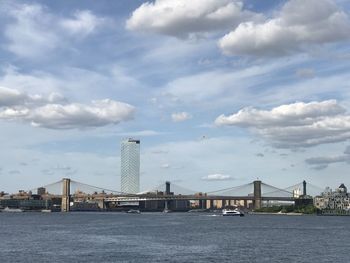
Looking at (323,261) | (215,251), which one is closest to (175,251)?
(215,251)

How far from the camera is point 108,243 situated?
79.0 meters

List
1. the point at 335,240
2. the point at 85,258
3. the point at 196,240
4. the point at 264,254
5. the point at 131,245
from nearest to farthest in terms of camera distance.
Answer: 1. the point at 85,258
2. the point at 264,254
3. the point at 131,245
4. the point at 196,240
5. the point at 335,240

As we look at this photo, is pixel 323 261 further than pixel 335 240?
No

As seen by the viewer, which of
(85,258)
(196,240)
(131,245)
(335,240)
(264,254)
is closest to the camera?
(85,258)

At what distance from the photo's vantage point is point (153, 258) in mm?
61812

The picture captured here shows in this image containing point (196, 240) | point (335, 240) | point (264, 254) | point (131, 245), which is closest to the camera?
point (264, 254)

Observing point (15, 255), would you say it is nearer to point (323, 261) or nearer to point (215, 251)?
point (215, 251)

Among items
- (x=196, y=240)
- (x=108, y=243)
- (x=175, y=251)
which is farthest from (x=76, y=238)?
(x=175, y=251)

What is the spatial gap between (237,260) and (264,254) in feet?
21.9

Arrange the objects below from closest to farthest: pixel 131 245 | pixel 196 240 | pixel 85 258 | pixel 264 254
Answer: pixel 85 258
pixel 264 254
pixel 131 245
pixel 196 240

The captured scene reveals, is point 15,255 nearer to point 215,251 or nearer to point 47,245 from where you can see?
point 47,245

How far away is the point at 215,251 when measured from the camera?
69.9 meters

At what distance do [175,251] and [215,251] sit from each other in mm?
4318

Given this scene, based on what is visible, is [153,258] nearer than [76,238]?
Yes
